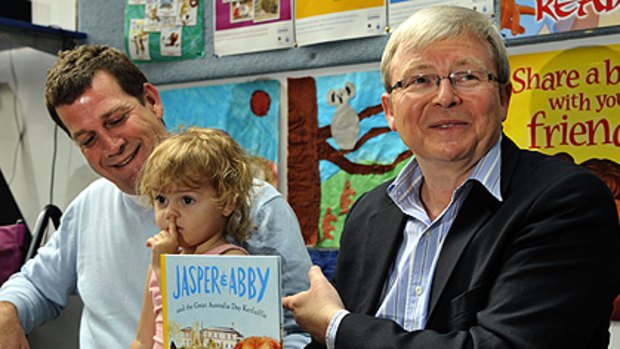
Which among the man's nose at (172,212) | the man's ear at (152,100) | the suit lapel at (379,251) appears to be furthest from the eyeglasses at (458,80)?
the man's ear at (152,100)

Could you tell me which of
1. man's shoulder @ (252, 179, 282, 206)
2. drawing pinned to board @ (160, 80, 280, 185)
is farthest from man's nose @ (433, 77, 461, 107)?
drawing pinned to board @ (160, 80, 280, 185)

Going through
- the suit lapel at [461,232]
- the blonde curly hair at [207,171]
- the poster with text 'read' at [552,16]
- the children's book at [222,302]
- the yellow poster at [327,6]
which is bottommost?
the children's book at [222,302]

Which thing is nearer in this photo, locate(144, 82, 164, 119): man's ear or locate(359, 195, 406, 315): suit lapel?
locate(359, 195, 406, 315): suit lapel

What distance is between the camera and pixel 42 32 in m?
2.46

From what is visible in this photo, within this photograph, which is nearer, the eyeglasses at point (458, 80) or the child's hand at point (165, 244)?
the eyeglasses at point (458, 80)

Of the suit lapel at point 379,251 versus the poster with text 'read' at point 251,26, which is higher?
the poster with text 'read' at point 251,26

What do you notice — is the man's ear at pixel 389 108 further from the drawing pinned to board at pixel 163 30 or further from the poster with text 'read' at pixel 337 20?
the drawing pinned to board at pixel 163 30

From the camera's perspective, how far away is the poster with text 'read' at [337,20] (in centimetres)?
193

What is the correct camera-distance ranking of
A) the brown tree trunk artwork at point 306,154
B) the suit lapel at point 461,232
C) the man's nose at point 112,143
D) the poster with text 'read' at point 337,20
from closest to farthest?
the suit lapel at point 461,232 < the man's nose at point 112,143 < the poster with text 'read' at point 337,20 < the brown tree trunk artwork at point 306,154

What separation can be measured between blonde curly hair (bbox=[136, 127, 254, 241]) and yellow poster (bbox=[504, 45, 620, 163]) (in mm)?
736

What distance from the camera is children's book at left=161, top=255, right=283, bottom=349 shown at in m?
0.97

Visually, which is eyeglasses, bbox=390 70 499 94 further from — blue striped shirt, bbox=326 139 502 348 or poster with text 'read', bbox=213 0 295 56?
poster with text 'read', bbox=213 0 295 56

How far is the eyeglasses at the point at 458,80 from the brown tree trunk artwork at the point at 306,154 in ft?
3.05

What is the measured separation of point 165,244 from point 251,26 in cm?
109
